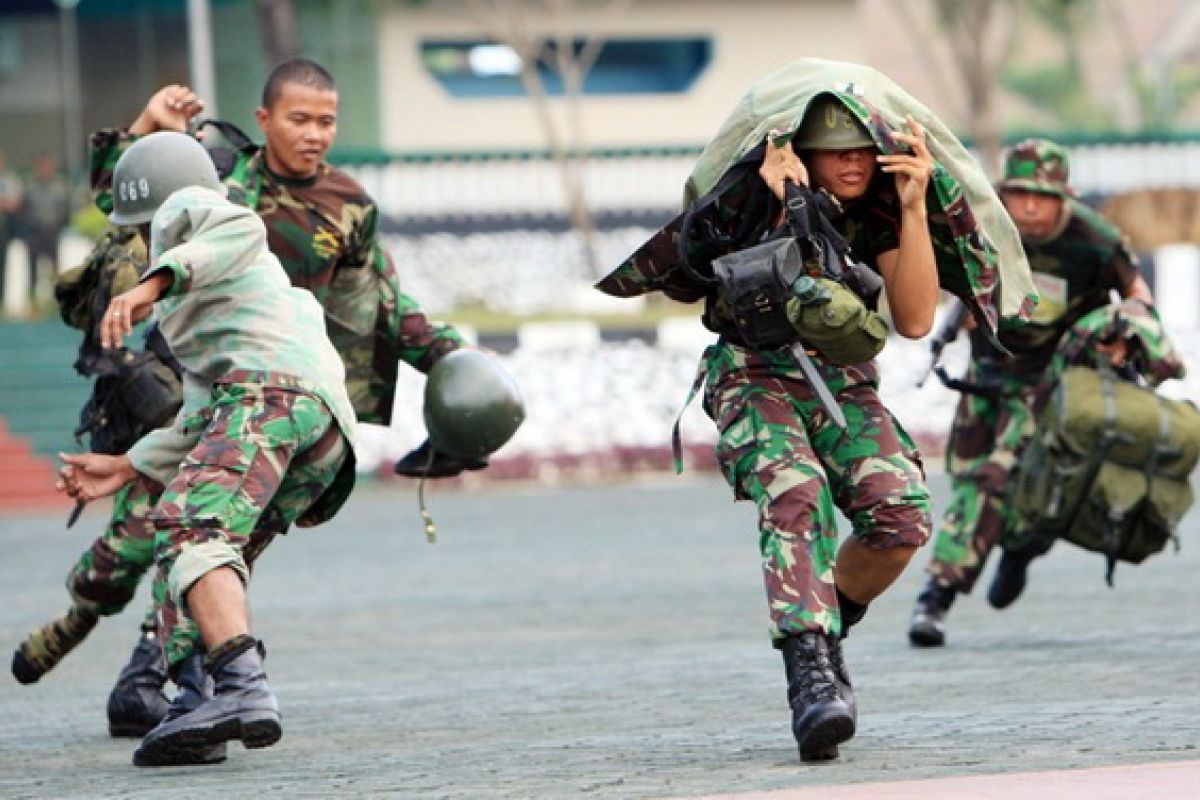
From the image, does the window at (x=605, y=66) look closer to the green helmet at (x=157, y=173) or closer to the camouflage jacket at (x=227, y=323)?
Answer: the green helmet at (x=157, y=173)

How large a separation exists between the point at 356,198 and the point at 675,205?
81.5 ft

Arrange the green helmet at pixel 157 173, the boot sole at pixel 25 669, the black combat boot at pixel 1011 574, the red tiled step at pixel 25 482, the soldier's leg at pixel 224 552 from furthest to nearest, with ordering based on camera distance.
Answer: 1. the red tiled step at pixel 25 482
2. the black combat boot at pixel 1011 574
3. the boot sole at pixel 25 669
4. the green helmet at pixel 157 173
5. the soldier's leg at pixel 224 552

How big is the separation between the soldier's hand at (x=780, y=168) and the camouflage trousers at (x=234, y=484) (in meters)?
1.30

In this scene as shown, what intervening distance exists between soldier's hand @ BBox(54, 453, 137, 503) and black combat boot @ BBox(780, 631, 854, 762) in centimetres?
179

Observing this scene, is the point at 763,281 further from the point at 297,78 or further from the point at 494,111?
the point at 494,111

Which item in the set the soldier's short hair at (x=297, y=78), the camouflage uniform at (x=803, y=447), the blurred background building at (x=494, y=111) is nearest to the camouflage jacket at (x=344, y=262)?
the soldier's short hair at (x=297, y=78)

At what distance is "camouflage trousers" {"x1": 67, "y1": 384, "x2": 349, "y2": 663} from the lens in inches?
299

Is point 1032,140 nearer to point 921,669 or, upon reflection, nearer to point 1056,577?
point 921,669

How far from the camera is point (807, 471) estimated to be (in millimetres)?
7609

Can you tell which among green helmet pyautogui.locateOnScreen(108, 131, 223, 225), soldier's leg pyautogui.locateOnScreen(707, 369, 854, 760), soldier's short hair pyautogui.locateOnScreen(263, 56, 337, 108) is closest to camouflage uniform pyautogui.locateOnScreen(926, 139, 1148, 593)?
soldier's short hair pyautogui.locateOnScreen(263, 56, 337, 108)

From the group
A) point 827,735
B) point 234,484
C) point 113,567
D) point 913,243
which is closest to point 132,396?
point 113,567

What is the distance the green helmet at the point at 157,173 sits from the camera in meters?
8.14

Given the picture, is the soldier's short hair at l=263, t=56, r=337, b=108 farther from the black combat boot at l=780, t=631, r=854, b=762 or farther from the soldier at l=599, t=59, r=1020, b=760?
the black combat boot at l=780, t=631, r=854, b=762

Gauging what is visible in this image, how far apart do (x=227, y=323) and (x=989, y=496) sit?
426cm
